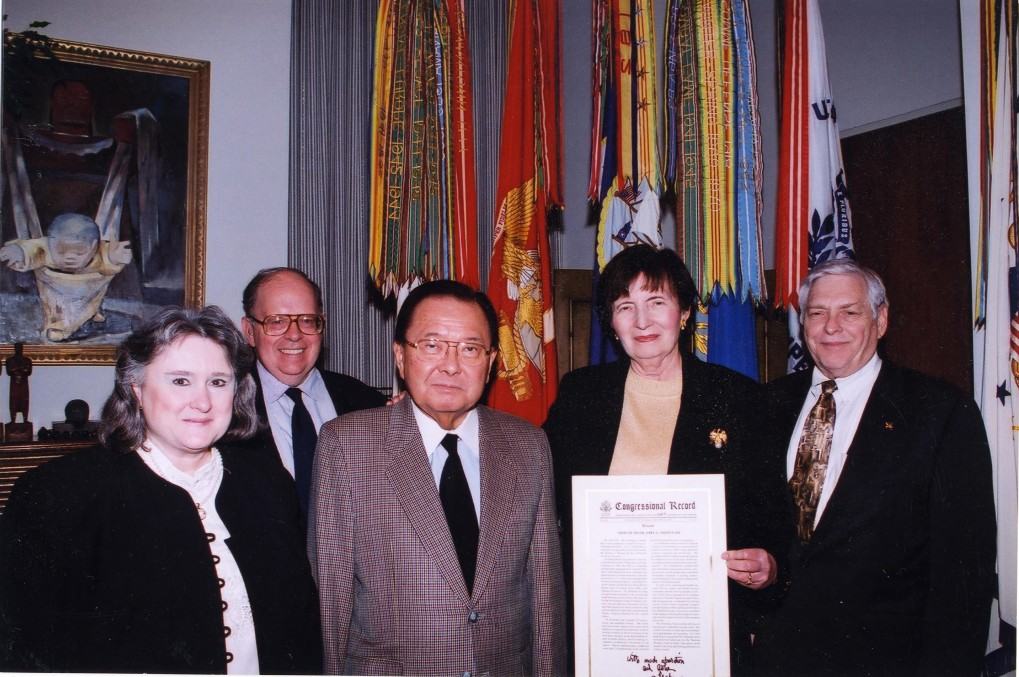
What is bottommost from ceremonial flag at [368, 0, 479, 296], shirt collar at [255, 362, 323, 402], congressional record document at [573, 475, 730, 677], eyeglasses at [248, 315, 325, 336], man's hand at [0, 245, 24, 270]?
congressional record document at [573, 475, 730, 677]

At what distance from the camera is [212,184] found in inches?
147

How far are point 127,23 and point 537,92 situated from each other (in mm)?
2094

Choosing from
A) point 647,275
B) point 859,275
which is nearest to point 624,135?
point 647,275

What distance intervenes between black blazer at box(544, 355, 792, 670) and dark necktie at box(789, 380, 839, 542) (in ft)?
0.24

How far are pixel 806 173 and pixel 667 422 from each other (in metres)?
1.29

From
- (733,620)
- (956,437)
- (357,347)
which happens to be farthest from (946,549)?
(357,347)

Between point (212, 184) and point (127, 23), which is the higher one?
point (127, 23)

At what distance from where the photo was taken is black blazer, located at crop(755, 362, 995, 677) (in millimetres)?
1892

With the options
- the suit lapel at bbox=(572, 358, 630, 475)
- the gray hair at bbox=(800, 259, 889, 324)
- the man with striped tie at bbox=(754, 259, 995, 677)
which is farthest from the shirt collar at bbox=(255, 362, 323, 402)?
the gray hair at bbox=(800, 259, 889, 324)

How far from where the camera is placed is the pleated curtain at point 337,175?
3928 mm

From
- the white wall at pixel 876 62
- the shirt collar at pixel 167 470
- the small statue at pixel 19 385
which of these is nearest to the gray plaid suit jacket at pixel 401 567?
the shirt collar at pixel 167 470

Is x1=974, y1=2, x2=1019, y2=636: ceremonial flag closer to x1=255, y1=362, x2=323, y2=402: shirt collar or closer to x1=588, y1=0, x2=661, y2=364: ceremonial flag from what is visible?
x1=588, y1=0, x2=661, y2=364: ceremonial flag

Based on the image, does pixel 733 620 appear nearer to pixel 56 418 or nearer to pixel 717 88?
pixel 717 88

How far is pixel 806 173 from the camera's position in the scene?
2660 millimetres
